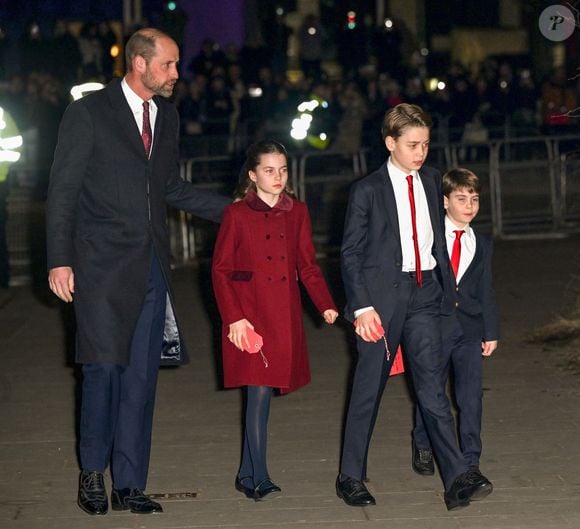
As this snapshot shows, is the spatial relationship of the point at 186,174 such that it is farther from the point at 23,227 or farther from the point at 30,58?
the point at 30,58

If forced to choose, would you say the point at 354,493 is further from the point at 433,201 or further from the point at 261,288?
the point at 433,201

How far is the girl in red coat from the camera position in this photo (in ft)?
21.0

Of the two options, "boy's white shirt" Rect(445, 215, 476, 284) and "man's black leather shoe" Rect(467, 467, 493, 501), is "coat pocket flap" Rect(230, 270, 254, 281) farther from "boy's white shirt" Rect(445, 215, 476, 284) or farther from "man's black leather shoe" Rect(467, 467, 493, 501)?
"man's black leather shoe" Rect(467, 467, 493, 501)

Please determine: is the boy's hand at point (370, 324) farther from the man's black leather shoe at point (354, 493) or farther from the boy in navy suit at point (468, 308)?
the man's black leather shoe at point (354, 493)

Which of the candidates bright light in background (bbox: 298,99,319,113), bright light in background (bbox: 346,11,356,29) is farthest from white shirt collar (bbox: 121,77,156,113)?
bright light in background (bbox: 346,11,356,29)

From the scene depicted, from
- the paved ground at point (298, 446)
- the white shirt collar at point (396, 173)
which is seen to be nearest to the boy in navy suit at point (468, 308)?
the paved ground at point (298, 446)

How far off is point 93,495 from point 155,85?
181 centimetres

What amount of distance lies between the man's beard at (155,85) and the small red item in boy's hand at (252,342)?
1.10m

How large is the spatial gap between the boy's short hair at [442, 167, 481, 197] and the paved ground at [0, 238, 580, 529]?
1.35 metres

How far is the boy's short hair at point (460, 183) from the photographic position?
6648 mm

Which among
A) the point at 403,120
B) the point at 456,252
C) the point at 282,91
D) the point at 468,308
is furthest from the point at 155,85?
the point at 282,91

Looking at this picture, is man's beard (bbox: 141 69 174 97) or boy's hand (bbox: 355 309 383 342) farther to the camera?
man's beard (bbox: 141 69 174 97)

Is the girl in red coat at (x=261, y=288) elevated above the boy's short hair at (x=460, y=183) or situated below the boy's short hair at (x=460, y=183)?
below

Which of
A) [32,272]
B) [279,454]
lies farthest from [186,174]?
[279,454]
